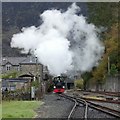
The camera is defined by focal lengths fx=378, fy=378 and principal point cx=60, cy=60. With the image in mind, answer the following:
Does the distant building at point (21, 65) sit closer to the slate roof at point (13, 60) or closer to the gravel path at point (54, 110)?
the slate roof at point (13, 60)

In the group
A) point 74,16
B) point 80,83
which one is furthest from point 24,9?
point 74,16

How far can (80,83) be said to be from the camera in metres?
77.9

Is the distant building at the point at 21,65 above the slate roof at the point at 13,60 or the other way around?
the other way around

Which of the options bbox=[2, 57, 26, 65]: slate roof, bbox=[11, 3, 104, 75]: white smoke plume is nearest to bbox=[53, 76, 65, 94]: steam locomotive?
bbox=[11, 3, 104, 75]: white smoke plume

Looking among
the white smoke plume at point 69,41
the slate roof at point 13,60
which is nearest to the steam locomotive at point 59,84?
the white smoke plume at point 69,41

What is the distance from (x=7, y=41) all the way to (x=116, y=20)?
62020 millimetres

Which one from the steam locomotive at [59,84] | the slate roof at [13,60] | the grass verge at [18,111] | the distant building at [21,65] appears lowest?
the grass verge at [18,111]

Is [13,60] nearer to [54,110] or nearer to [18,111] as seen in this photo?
[54,110]

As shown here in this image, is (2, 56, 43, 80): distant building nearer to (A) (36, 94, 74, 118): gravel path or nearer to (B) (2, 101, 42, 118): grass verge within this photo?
(A) (36, 94, 74, 118): gravel path

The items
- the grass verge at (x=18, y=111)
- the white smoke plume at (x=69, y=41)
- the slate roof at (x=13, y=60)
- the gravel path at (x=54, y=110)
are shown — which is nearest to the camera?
the grass verge at (x=18, y=111)

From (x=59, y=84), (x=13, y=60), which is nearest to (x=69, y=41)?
(x=59, y=84)

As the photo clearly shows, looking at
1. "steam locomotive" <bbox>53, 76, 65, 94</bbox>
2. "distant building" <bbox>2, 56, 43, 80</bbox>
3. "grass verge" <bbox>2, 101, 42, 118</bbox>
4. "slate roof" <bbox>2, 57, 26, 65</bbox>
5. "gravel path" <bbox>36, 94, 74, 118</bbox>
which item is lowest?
"gravel path" <bbox>36, 94, 74, 118</bbox>

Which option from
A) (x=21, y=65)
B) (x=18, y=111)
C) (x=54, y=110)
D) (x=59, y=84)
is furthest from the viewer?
(x=21, y=65)

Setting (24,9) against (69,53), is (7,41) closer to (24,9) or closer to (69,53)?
(24,9)
